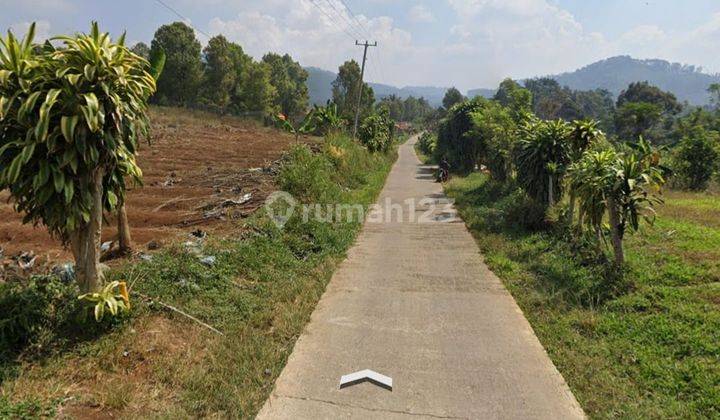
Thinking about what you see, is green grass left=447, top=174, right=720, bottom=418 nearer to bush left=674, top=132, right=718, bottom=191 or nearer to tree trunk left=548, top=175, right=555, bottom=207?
tree trunk left=548, top=175, right=555, bottom=207

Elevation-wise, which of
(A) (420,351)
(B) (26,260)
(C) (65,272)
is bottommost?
(A) (420,351)

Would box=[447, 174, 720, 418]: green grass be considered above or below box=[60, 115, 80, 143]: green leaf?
below

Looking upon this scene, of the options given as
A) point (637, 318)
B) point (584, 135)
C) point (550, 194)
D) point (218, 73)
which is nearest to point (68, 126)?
point (637, 318)

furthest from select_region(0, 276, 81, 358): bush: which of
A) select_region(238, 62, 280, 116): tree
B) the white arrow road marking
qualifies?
select_region(238, 62, 280, 116): tree

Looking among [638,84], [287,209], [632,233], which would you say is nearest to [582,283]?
[632,233]

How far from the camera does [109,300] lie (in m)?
4.86

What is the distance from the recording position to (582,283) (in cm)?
707

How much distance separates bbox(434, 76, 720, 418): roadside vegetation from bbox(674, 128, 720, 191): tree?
1090cm

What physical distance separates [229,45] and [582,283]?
40.1m

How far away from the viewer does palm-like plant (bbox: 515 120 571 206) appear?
11.4 meters

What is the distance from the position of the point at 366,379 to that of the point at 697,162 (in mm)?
23856

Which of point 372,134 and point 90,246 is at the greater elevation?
point 372,134

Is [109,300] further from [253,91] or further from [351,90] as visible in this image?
[351,90]

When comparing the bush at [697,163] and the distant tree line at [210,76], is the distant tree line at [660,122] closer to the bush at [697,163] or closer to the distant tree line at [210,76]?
the bush at [697,163]
